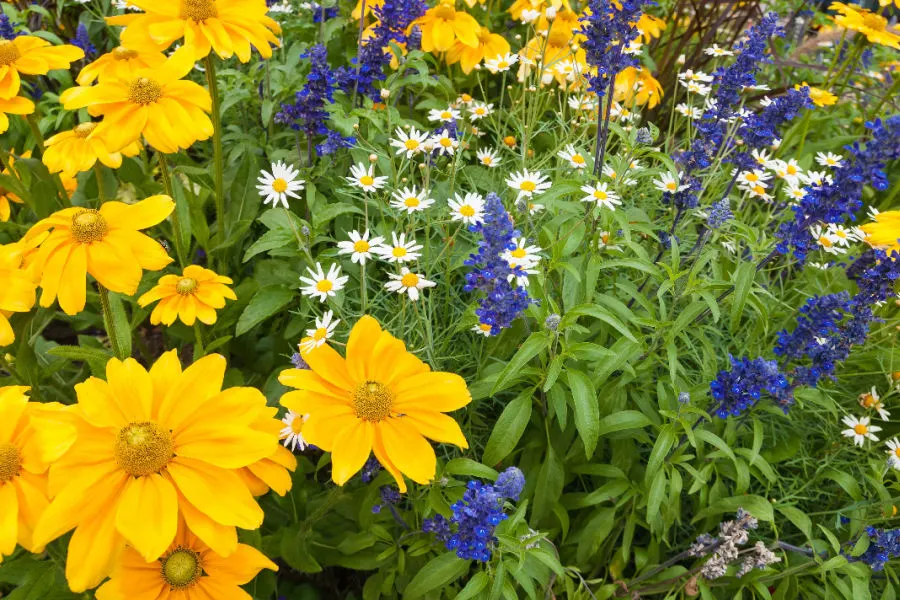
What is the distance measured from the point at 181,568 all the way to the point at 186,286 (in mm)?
791

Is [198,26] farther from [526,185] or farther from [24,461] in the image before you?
[24,461]

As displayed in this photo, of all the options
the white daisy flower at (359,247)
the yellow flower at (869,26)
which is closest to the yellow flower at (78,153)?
the white daisy flower at (359,247)

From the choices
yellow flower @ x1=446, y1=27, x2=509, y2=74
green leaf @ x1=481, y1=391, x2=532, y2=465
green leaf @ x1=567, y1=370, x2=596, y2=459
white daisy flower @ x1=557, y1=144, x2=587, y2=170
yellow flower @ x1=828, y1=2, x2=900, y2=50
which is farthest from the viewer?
yellow flower @ x1=828, y1=2, x2=900, y2=50

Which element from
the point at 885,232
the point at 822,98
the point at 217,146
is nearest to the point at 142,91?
the point at 217,146

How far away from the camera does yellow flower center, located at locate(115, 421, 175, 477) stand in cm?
106

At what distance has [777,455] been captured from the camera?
189 centimetres

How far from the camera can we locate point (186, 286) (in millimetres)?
1700

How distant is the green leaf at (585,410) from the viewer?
1504mm

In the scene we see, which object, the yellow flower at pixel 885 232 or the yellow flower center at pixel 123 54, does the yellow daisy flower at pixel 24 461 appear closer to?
the yellow flower center at pixel 123 54

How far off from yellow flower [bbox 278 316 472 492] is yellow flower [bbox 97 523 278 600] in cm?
26

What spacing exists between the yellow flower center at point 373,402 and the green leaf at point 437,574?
49 cm

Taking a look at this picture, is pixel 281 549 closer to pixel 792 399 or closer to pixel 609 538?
pixel 609 538

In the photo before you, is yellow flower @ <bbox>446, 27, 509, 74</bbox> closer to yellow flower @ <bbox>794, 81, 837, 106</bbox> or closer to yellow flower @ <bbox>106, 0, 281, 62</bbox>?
yellow flower @ <bbox>106, 0, 281, 62</bbox>

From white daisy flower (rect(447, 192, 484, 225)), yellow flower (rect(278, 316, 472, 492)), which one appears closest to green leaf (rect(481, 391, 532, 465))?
yellow flower (rect(278, 316, 472, 492))
